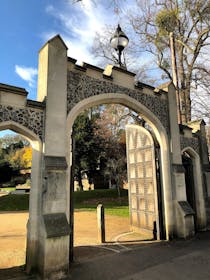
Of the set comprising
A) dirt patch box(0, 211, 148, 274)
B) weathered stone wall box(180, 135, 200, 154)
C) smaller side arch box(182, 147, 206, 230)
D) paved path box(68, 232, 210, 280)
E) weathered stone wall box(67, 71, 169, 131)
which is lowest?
dirt patch box(0, 211, 148, 274)

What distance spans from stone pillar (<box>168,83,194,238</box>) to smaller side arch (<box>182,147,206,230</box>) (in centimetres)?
89

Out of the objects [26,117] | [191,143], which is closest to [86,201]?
[191,143]

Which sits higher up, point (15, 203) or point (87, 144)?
point (87, 144)

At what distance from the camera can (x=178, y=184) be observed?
773 centimetres

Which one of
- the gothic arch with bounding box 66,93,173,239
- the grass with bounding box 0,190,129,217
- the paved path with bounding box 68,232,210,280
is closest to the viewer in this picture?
the paved path with bounding box 68,232,210,280

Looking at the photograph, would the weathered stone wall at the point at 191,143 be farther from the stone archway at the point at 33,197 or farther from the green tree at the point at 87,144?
the green tree at the point at 87,144

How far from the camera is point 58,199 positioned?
5090 millimetres

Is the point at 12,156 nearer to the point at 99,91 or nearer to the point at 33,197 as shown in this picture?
the point at 99,91

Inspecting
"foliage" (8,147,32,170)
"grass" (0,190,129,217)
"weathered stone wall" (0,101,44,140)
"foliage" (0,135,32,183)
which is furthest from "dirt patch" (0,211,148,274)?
"foliage" (8,147,32,170)

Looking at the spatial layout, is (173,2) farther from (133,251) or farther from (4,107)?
(133,251)

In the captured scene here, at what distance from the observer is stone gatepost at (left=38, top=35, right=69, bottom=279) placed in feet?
14.9

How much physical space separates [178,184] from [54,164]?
15.6ft

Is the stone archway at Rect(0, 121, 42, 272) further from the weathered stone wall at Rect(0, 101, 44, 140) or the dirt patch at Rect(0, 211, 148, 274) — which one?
the dirt patch at Rect(0, 211, 148, 274)

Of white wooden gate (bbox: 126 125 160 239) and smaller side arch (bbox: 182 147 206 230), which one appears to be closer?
white wooden gate (bbox: 126 125 160 239)
